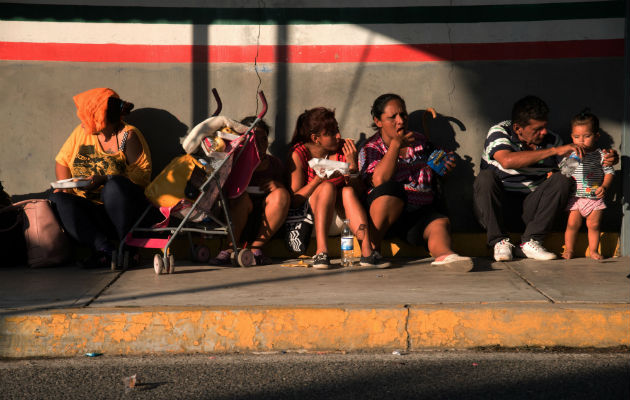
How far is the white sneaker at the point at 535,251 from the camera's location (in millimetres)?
5992

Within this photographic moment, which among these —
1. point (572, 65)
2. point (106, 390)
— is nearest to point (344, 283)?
point (106, 390)

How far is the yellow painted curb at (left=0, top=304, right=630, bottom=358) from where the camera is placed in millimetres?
4051

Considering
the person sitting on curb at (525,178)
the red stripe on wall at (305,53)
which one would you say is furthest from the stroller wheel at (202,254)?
the person sitting on curb at (525,178)

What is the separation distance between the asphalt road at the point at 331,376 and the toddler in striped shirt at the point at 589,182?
2301 mm

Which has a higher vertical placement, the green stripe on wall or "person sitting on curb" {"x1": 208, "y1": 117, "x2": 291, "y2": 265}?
the green stripe on wall

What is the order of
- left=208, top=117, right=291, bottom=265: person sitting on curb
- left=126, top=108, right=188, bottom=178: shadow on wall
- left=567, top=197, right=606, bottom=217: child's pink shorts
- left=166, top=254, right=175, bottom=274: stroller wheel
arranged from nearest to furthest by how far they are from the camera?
left=166, top=254, right=175, bottom=274: stroller wheel → left=208, top=117, right=291, bottom=265: person sitting on curb → left=567, top=197, right=606, bottom=217: child's pink shorts → left=126, top=108, right=188, bottom=178: shadow on wall

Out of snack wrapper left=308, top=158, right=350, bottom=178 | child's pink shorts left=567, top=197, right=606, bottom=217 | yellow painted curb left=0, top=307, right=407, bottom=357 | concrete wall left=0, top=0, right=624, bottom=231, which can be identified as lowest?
yellow painted curb left=0, top=307, right=407, bottom=357

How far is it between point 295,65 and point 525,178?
2.15m

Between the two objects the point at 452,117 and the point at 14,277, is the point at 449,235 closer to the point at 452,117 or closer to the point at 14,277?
the point at 452,117

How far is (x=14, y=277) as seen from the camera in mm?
5379

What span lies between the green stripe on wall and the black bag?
5.48 feet

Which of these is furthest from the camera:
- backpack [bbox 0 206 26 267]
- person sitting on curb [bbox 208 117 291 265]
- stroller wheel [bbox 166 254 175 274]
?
person sitting on curb [bbox 208 117 291 265]

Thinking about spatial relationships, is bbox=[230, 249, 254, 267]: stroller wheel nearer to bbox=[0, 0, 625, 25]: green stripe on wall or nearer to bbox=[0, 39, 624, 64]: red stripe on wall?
bbox=[0, 39, 624, 64]: red stripe on wall

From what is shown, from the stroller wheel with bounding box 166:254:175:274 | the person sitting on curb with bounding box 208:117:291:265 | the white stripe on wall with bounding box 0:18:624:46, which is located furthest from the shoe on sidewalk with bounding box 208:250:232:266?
the white stripe on wall with bounding box 0:18:624:46
